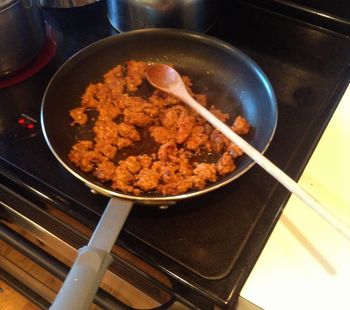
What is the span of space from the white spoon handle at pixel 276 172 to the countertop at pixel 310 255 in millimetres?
82

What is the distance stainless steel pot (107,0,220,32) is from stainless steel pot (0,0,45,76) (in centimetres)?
17

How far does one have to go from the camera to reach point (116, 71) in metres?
0.82

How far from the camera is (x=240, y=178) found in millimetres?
672

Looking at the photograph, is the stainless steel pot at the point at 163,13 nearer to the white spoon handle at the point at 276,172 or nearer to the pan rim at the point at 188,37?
the pan rim at the point at 188,37

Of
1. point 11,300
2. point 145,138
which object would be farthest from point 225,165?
point 11,300

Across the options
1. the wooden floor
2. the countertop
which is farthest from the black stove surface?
the wooden floor

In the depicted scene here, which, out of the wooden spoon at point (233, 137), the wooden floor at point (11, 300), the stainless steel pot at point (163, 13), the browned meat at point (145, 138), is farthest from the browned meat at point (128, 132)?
the wooden floor at point (11, 300)

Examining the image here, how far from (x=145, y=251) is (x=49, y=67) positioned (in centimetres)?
47

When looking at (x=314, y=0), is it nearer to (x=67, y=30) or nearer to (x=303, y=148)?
(x=303, y=148)

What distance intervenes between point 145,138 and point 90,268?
0.30m

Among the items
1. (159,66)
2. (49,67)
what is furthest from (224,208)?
(49,67)

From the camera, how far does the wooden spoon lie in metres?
0.53

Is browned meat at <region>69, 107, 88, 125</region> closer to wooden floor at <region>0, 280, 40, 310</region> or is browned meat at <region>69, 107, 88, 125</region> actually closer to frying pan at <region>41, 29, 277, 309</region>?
frying pan at <region>41, 29, 277, 309</region>

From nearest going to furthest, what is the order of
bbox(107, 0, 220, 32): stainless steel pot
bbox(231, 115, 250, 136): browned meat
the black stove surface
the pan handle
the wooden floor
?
the pan handle → the black stove surface → bbox(231, 115, 250, 136): browned meat → bbox(107, 0, 220, 32): stainless steel pot → the wooden floor
